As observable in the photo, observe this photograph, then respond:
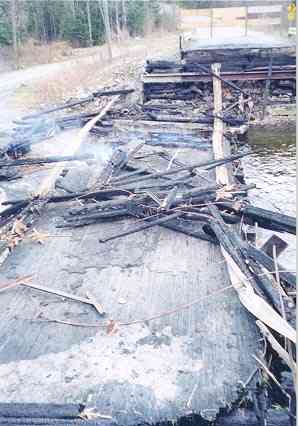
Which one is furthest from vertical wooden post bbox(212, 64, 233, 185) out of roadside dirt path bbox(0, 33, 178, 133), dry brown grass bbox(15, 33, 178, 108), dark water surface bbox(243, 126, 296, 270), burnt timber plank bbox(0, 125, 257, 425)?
roadside dirt path bbox(0, 33, 178, 133)

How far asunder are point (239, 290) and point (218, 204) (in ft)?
6.81

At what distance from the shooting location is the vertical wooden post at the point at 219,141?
8.20 meters

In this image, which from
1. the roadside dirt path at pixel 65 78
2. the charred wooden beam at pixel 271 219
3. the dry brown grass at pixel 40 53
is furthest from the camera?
the dry brown grass at pixel 40 53

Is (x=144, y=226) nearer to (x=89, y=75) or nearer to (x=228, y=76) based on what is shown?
(x=228, y=76)

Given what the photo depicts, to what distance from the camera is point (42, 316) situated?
4.88 metres

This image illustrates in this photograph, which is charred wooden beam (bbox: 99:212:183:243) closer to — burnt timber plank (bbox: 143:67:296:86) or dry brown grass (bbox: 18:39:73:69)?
burnt timber plank (bbox: 143:67:296:86)

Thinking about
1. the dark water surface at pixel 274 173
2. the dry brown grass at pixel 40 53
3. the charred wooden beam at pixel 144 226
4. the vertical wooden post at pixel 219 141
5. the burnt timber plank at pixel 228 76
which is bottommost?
the dark water surface at pixel 274 173

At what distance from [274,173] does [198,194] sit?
5.36 meters

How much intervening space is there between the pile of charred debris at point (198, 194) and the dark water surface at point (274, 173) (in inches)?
35.0

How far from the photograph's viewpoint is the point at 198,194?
22.2 feet

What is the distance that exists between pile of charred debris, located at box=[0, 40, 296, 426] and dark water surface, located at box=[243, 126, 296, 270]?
89cm

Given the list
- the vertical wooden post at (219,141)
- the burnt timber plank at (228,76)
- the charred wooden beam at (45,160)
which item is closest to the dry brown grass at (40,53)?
the burnt timber plank at (228,76)

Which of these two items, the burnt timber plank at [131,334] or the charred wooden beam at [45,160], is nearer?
the burnt timber plank at [131,334]

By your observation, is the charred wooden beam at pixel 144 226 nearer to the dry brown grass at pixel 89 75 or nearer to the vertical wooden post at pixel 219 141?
the vertical wooden post at pixel 219 141
